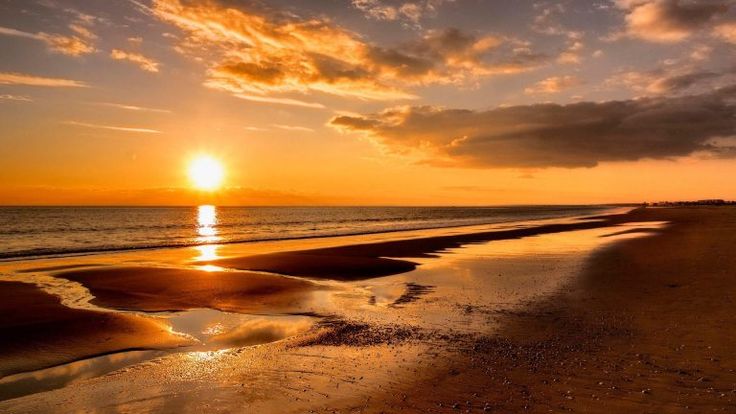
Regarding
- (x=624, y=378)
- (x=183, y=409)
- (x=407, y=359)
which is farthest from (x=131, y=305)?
(x=624, y=378)

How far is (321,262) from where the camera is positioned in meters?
27.8

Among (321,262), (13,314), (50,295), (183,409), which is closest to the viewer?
(183,409)

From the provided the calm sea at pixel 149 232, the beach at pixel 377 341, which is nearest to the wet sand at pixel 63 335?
the beach at pixel 377 341

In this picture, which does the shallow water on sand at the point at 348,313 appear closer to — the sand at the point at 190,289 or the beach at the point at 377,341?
the beach at the point at 377,341

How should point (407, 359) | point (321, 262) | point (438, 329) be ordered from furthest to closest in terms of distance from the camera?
1. point (321, 262)
2. point (438, 329)
3. point (407, 359)

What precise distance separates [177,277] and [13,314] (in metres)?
8.04

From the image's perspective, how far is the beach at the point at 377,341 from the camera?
25.3ft

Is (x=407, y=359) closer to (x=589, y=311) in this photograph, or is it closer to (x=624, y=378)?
(x=624, y=378)

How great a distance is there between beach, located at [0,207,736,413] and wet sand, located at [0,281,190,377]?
6cm

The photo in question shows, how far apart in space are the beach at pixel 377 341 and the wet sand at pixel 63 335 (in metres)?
0.06

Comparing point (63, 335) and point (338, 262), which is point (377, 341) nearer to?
point (63, 335)

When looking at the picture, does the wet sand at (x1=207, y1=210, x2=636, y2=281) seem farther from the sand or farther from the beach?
the sand

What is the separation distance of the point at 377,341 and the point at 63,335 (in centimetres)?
842

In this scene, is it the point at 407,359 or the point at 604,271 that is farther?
the point at 604,271
